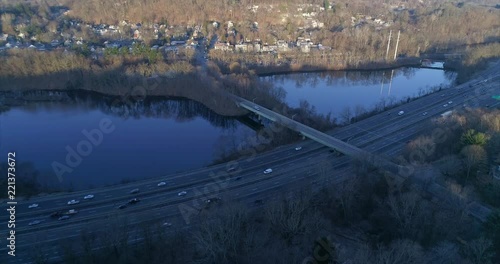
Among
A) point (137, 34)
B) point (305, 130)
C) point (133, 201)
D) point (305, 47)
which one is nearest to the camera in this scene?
point (133, 201)

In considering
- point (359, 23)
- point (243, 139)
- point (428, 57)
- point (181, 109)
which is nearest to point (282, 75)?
point (181, 109)

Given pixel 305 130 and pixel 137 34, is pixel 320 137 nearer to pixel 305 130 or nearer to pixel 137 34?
pixel 305 130

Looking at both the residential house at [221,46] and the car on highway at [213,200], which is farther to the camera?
the residential house at [221,46]

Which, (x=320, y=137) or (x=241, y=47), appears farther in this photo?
(x=241, y=47)

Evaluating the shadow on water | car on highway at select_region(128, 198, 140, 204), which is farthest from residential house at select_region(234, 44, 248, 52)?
car on highway at select_region(128, 198, 140, 204)

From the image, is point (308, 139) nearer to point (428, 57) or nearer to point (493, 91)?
point (493, 91)

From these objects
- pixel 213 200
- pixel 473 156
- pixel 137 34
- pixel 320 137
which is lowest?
pixel 213 200

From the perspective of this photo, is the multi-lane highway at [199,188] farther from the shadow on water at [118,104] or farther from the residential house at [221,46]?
the residential house at [221,46]

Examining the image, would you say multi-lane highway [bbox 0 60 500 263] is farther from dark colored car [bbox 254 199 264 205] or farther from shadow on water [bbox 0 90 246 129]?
shadow on water [bbox 0 90 246 129]

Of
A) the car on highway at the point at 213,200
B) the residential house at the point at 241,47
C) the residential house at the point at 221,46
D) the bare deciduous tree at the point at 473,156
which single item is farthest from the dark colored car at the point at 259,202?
the residential house at the point at 241,47

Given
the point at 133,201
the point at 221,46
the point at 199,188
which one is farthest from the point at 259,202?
the point at 221,46
